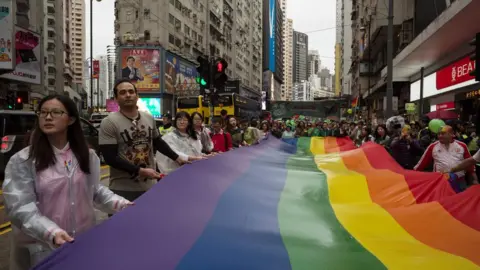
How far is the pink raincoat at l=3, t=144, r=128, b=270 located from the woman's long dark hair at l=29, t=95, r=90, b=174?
0.11 feet

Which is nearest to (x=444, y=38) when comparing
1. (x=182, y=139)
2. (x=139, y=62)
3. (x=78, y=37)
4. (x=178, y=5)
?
(x=182, y=139)

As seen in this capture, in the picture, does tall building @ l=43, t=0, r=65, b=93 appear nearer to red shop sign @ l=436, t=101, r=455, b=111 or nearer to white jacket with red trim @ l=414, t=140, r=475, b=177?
red shop sign @ l=436, t=101, r=455, b=111

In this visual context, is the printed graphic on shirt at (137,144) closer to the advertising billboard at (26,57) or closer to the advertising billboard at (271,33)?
the advertising billboard at (26,57)

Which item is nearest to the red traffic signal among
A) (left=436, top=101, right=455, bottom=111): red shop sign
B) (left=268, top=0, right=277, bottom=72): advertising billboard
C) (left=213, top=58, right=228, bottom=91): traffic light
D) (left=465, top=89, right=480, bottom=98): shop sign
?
(left=213, top=58, right=228, bottom=91): traffic light

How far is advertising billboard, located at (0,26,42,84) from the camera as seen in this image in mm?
33156

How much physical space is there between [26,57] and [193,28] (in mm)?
38316

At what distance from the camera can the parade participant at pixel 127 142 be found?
4.40m

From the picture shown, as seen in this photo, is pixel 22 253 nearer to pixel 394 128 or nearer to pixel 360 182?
pixel 360 182

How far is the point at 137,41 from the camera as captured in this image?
191ft

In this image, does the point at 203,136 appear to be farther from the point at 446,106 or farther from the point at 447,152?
the point at 446,106

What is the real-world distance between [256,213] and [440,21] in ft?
55.3

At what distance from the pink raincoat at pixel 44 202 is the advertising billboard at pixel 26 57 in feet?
107

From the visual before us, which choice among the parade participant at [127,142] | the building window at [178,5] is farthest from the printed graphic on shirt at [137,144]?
the building window at [178,5]

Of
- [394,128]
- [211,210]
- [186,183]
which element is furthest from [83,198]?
[394,128]
